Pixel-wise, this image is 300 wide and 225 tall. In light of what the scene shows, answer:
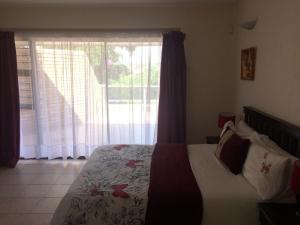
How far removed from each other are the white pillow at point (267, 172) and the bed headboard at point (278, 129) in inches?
8.9

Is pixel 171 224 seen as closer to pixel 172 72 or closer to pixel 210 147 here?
pixel 210 147

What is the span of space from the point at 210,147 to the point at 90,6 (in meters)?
2.67

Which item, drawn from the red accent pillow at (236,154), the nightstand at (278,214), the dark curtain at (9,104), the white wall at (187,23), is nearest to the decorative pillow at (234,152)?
the red accent pillow at (236,154)

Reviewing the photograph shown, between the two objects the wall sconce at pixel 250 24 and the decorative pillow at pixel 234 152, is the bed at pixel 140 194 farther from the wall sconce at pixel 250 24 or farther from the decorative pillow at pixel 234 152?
the wall sconce at pixel 250 24

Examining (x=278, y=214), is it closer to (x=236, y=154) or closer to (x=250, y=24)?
(x=236, y=154)

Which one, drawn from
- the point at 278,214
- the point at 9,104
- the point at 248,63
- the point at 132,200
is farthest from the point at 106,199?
the point at 9,104

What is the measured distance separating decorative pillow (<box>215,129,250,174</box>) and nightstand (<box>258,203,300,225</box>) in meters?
0.51

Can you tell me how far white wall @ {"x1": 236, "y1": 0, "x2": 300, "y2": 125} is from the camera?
2.08 metres

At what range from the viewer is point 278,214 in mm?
1605

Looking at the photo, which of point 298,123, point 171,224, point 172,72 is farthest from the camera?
point 172,72

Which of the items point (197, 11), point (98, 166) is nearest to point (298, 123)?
point (98, 166)

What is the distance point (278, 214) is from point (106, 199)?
3.87ft

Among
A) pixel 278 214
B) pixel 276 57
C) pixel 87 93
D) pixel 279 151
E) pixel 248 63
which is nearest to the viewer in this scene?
pixel 278 214

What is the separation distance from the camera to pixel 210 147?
3.00 meters
